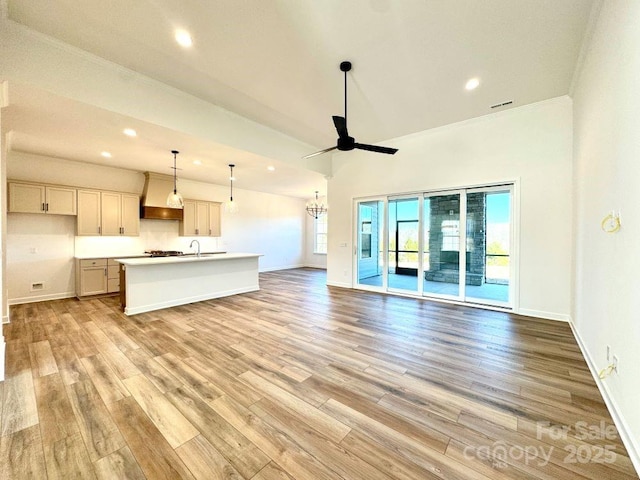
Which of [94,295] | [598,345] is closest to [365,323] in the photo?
[598,345]

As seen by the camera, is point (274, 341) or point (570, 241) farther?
point (570, 241)

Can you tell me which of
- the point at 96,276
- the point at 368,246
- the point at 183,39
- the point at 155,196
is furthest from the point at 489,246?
the point at 96,276

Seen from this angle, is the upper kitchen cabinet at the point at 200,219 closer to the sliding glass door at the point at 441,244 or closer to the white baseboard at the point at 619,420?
the sliding glass door at the point at 441,244

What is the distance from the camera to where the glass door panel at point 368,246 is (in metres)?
6.27

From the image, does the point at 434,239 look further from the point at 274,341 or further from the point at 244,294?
the point at 244,294

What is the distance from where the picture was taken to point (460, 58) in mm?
3029

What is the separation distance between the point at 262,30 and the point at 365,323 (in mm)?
3822

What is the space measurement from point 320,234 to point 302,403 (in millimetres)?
9081

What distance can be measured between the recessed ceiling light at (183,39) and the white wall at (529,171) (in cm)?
425

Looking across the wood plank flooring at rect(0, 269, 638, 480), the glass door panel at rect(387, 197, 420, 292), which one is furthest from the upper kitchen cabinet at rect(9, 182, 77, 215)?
the glass door panel at rect(387, 197, 420, 292)

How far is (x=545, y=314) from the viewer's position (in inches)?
160

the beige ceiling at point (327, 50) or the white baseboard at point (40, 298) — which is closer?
the beige ceiling at point (327, 50)

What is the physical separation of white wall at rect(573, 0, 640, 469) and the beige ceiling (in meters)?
0.57

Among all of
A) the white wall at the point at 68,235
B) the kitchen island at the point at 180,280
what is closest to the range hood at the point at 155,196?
the white wall at the point at 68,235
